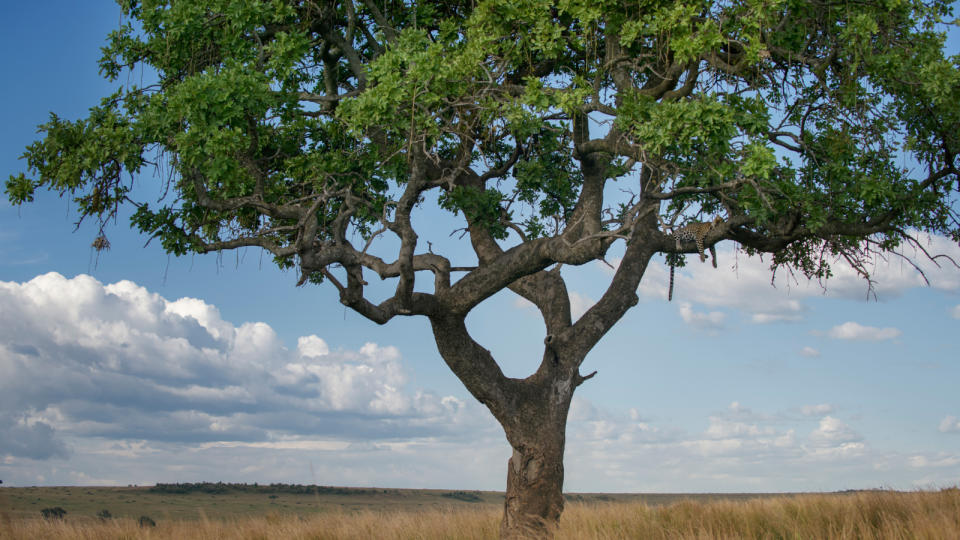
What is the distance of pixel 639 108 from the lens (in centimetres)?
978

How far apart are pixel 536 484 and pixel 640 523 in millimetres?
1852

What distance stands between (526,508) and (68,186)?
9308 mm

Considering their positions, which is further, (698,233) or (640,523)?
(698,233)

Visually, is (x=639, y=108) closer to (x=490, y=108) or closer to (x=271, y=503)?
Answer: (x=490, y=108)

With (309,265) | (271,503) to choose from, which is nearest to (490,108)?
(309,265)

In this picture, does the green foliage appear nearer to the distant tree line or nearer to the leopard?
the leopard

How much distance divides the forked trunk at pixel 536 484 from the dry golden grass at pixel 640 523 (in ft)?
1.39

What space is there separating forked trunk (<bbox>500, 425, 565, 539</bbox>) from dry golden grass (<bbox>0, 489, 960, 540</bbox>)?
0.42m

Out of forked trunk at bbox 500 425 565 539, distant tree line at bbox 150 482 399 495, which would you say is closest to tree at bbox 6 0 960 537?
forked trunk at bbox 500 425 565 539

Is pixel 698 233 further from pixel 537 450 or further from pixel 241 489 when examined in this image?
pixel 241 489

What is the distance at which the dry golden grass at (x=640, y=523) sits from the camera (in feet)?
33.9

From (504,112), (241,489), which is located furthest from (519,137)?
(241,489)

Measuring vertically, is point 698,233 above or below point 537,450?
above

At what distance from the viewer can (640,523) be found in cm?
1149
